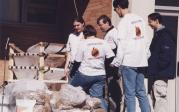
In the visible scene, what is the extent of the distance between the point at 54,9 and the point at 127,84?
20.2 ft

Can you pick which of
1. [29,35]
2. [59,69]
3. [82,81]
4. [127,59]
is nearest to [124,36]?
[127,59]

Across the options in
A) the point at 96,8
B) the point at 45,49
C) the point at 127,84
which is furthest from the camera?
the point at 96,8

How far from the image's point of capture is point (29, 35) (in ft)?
43.1

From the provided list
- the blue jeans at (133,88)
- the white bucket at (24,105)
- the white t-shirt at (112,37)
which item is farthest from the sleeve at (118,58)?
the white bucket at (24,105)

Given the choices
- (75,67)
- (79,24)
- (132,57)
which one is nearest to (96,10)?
(79,24)

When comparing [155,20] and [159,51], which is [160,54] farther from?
[155,20]

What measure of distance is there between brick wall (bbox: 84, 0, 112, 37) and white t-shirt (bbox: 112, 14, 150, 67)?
2.11 meters

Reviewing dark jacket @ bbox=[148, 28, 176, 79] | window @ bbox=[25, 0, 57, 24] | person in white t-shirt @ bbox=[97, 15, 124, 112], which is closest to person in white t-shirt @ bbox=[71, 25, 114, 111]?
person in white t-shirt @ bbox=[97, 15, 124, 112]

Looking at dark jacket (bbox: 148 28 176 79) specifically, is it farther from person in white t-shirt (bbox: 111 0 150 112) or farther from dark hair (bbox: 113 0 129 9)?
dark hair (bbox: 113 0 129 9)

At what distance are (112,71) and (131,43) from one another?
1.04m

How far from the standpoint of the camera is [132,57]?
8.05 m

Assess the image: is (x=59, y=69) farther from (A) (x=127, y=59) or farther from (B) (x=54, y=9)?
(B) (x=54, y=9)

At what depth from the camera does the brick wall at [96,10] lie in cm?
1039

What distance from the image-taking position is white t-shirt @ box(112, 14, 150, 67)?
26.4 ft
